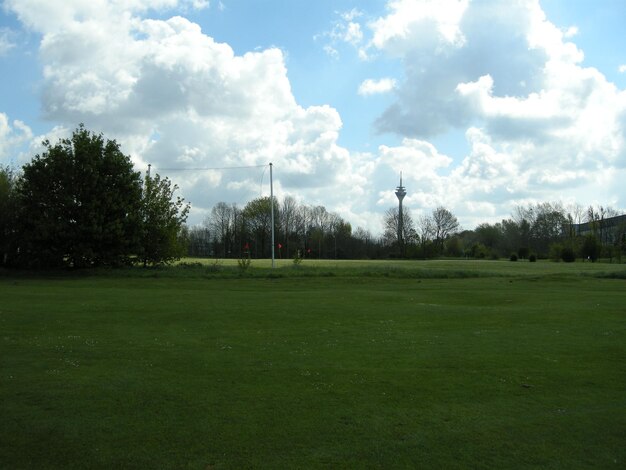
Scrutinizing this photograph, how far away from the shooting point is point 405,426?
654cm

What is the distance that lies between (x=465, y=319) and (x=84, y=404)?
12717mm

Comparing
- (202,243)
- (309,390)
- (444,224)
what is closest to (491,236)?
(444,224)

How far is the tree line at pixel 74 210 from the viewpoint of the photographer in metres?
39.4

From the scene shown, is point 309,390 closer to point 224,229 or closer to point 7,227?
point 7,227

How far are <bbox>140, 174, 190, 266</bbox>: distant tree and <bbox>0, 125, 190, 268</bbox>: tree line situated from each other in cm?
168

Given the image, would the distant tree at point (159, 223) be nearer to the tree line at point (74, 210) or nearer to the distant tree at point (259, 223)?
the tree line at point (74, 210)

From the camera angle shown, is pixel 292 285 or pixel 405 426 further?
pixel 292 285

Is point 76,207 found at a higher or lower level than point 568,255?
higher

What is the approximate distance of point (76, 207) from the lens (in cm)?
3972

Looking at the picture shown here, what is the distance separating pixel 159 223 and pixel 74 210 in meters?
7.27

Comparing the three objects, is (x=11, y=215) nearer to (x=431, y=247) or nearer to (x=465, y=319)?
(x=465, y=319)

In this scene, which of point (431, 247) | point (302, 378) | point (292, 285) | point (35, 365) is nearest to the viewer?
point (302, 378)

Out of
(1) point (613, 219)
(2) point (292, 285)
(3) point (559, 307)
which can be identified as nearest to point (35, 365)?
(3) point (559, 307)

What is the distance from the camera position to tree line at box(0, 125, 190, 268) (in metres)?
39.4
